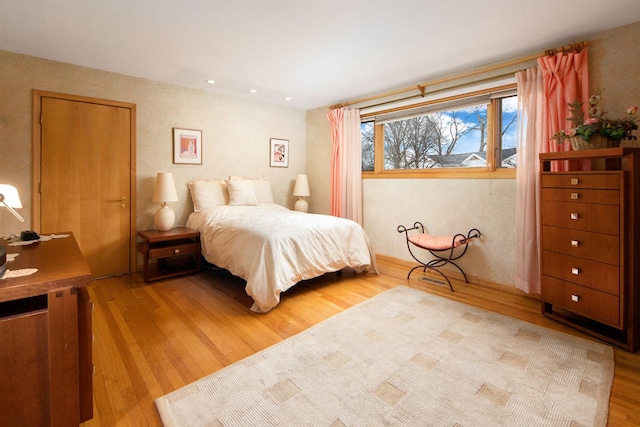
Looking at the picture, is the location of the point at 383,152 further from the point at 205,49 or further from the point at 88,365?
the point at 88,365

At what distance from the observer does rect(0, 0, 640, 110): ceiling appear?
85.6 inches

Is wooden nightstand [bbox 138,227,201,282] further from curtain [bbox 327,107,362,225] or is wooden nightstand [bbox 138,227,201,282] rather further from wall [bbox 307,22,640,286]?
wall [bbox 307,22,640,286]

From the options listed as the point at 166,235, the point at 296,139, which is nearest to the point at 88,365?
the point at 166,235

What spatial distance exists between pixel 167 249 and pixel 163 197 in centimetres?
61

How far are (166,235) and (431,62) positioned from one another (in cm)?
343

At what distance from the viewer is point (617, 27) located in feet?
8.04

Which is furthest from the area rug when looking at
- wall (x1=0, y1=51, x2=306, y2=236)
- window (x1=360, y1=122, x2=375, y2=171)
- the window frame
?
wall (x1=0, y1=51, x2=306, y2=236)

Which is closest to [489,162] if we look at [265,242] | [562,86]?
[562,86]

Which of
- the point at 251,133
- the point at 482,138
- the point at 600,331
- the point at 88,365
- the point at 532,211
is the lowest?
the point at 600,331

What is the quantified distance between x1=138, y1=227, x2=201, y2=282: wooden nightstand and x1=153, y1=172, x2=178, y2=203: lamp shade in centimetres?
39

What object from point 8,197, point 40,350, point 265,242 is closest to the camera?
point 40,350

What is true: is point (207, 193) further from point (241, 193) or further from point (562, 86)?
point (562, 86)

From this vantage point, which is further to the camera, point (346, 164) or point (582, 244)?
point (346, 164)

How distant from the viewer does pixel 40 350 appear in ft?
3.58
